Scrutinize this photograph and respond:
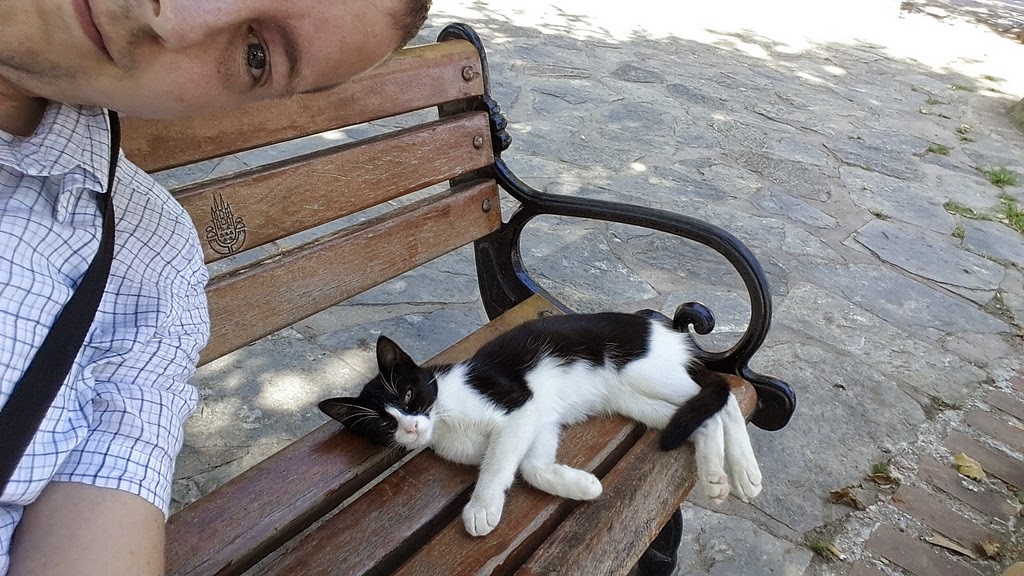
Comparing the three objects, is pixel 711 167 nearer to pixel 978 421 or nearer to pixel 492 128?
pixel 978 421

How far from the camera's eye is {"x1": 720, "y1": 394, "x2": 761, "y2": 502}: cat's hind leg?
1.68 metres

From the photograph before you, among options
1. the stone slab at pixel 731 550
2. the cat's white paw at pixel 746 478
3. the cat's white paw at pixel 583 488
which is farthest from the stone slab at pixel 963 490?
the cat's white paw at pixel 583 488

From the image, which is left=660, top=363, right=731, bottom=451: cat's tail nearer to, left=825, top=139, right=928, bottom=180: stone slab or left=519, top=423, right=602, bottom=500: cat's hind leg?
left=519, top=423, right=602, bottom=500: cat's hind leg

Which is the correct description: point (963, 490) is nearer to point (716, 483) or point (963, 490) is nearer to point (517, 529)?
point (716, 483)

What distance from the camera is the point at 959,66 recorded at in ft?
24.5

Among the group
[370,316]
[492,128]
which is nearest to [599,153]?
[370,316]

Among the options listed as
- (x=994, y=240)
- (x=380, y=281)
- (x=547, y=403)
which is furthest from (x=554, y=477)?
(x=994, y=240)


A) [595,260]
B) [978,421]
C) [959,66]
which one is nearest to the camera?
[978,421]

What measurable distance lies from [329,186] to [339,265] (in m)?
0.20

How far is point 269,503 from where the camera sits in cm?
139

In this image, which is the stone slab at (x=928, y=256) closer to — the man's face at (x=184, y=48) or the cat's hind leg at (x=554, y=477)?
the cat's hind leg at (x=554, y=477)

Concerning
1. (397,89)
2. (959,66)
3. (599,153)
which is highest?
(397,89)

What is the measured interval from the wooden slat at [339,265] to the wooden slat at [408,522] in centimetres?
49

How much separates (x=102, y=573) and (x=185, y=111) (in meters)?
0.62
